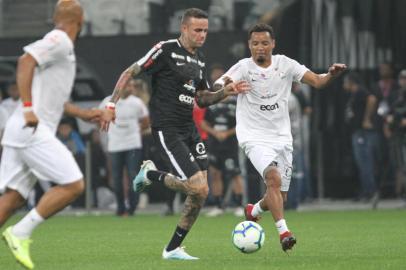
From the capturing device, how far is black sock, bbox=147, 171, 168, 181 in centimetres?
1346

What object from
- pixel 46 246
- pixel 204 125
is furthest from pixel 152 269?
pixel 204 125

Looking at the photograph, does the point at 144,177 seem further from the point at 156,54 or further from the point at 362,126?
the point at 362,126

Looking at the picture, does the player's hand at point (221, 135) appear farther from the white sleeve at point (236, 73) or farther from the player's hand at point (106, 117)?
the player's hand at point (106, 117)

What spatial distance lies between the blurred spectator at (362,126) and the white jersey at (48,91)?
42.3 feet

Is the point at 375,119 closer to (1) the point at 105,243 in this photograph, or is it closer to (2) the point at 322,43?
(2) the point at 322,43

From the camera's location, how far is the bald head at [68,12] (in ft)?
33.9

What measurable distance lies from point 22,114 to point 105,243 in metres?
4.59

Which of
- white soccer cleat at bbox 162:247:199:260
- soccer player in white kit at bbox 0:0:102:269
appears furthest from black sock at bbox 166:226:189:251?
soccer player in white kit at bbox 0:0:102:269

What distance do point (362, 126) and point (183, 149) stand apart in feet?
35.4

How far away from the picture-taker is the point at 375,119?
22906mm

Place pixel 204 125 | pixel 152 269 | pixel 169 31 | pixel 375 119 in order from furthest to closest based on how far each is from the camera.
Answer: pixel 169 31 → pixel 375 119 → pixel 204 125 → pixel 152 269

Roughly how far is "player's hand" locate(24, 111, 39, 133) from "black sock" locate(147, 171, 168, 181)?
3.69m

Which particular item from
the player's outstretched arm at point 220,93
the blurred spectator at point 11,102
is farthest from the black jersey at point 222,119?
the player's outstretched arm at point 220,93

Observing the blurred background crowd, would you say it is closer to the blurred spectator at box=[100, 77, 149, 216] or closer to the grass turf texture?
the blurred spectator at box=[100, 77, 149, 216]
